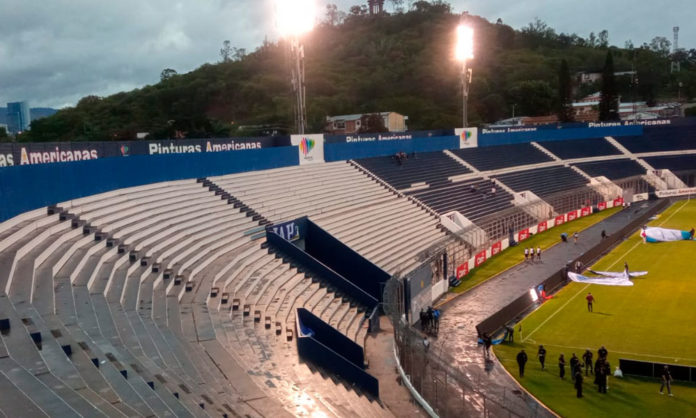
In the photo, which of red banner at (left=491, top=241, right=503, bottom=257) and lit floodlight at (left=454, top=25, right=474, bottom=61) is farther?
lit floodlight at (left=454, top=25, right=474, bottom=61)

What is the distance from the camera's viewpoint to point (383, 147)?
47.1 m

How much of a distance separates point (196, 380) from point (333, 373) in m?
5.49

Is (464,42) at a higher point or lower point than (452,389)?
higher

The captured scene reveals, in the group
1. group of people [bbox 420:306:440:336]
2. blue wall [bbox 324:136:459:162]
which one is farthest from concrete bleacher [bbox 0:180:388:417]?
blue wall [bbox 324:136:459:162]

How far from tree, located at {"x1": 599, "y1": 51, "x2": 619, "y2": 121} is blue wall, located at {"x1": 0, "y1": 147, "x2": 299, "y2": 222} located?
63841 mm

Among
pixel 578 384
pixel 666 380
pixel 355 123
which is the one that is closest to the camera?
pixel 666 380

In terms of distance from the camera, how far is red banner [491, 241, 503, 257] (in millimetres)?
38312

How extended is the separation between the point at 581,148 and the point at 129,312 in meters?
60.4

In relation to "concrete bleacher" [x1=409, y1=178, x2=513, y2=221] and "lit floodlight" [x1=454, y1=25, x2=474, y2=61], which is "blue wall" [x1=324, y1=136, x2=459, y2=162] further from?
"lit floodlight" [x1=454, y1=25, x2=474, y2=61]

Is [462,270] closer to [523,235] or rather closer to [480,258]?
[480,258]

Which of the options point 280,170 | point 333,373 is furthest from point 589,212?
point 333,373

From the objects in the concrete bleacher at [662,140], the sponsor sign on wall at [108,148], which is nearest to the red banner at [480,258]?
the sponsor sign on wall at [108,148]

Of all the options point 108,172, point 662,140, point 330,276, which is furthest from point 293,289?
point 662,140

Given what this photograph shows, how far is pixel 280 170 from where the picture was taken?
3612cm
